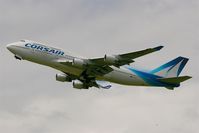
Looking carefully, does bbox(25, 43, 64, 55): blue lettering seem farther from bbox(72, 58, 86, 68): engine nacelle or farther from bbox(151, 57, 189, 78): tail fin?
bbox(151, 57, 189, 78): tail fin

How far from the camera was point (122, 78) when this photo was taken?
281 feet

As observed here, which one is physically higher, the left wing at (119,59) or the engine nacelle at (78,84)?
the left wing at (119,59)

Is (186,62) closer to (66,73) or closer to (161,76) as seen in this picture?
(161,76)

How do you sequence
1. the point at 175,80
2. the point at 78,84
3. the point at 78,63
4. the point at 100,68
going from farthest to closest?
the point at 78,84, the point at 175,80, the point at 100,68, the point at 78,63

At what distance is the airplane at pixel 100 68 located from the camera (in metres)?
81.1

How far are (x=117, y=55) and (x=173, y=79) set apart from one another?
32.0ft

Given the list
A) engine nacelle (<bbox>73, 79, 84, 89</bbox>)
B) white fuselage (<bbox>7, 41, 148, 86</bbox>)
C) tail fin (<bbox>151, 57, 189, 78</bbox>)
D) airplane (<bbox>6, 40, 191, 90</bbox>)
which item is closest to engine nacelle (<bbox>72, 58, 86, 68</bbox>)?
airplane (<bbox>6, 40, 191, 90</bbox>)

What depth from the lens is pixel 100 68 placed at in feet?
273

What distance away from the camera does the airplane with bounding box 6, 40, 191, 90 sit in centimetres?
8112

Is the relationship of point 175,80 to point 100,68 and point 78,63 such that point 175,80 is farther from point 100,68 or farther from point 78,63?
point 78,63

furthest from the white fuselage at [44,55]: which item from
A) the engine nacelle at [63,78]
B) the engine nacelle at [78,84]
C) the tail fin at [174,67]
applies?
the tail fin at [174,67]

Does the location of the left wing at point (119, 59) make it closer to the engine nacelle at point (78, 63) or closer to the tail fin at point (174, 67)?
the engine nacelle at point (78, 63)

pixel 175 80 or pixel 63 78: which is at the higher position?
pixel 63 78

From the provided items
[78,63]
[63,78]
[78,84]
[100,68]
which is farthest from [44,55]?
[63,78]
